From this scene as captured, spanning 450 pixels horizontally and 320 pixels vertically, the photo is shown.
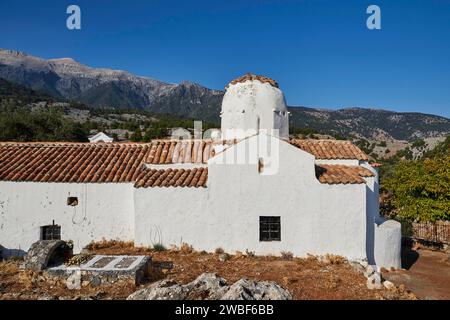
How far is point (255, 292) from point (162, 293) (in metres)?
2.21

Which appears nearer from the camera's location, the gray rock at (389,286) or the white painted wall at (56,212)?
the gray rock at (389,286)

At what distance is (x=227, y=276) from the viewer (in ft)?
34.2

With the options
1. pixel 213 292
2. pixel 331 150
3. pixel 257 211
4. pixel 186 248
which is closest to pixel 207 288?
pixel 213 292

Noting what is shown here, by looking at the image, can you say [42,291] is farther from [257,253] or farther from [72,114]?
[72,114]

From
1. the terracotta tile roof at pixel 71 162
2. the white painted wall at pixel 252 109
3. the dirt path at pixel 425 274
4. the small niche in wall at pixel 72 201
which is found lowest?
the dirt path at pixel 425 274

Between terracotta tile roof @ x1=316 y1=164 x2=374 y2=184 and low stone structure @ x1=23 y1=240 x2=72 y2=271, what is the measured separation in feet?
31.9

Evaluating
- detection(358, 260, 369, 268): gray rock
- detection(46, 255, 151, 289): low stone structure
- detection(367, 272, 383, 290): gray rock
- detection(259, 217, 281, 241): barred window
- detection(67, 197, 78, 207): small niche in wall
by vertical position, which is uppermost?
detection(67, 197, 78, 207): small niche in wall

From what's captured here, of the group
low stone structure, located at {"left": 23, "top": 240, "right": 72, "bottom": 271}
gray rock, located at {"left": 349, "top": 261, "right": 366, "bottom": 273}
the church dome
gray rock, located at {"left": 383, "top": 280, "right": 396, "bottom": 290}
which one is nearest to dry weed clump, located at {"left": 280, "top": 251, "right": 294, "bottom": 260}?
gray rock, located at {"left": 349, "top": 261, "right": 366, "bottom": 273}

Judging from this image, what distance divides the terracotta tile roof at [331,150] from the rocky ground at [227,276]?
4.79 meters

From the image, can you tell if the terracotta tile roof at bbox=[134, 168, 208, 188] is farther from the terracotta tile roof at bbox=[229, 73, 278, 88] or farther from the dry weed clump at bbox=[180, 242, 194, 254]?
the terracotta tile roof at bbox=[229, 73, 278, 88]

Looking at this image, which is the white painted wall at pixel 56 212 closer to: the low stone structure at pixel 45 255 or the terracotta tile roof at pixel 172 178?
the terracotta tile roof at pixel 172 178

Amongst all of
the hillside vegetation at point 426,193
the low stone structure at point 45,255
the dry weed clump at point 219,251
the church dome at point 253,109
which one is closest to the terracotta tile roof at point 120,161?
the church dome at point 253,109

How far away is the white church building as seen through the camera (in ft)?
42.2

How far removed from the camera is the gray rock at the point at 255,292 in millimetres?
7508
